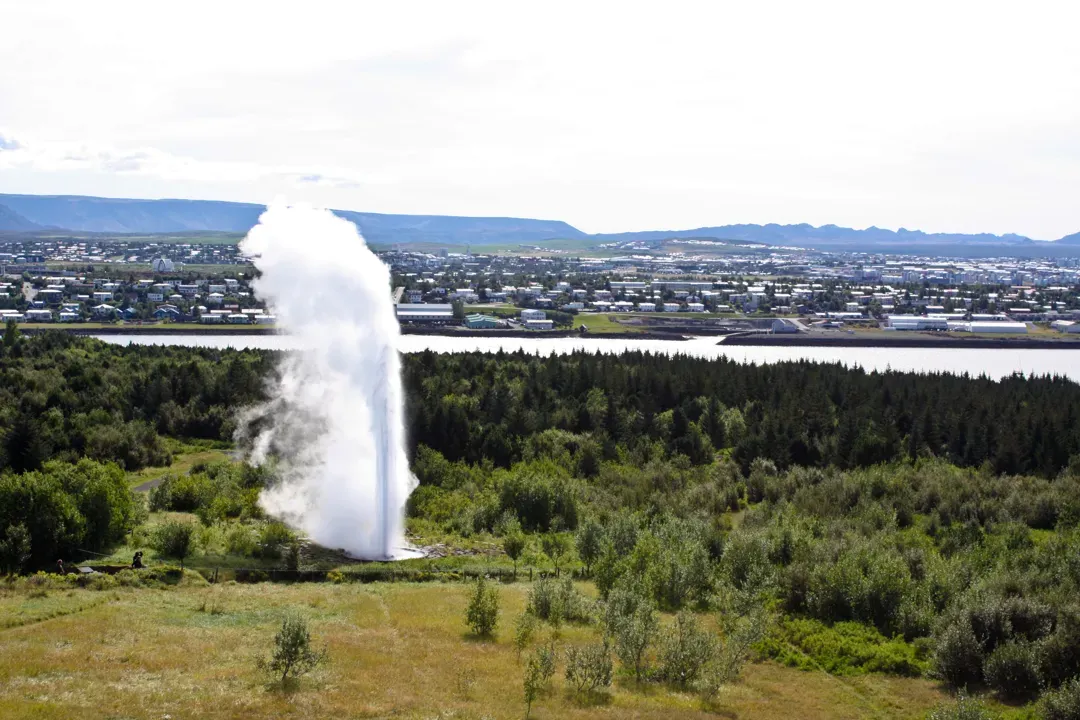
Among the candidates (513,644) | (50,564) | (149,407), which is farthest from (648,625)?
(149,407)

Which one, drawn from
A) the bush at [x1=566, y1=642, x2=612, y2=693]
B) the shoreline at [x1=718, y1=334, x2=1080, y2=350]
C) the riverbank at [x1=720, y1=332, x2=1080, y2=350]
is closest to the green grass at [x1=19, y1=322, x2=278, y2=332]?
the shoreline at [x1=718, y1=334, x2=1080, y2=350]

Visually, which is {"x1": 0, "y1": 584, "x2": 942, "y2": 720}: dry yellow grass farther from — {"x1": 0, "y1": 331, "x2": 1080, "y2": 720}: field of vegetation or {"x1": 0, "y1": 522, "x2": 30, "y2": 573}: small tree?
→ {"x1": 0, "y1": 522, "x2": 30, "y2": 573}: small tree

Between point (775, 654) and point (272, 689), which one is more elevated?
point (272, 689)

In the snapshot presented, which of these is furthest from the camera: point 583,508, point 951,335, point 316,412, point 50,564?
point 951,335

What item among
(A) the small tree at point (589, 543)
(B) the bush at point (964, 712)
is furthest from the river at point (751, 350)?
(B) the bush at point (964, 712)

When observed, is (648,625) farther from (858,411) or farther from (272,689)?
(858,411)

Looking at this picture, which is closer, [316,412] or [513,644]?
[513,644]

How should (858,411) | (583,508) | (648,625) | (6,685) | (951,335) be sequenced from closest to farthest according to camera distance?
(6,685), (648,625), (583,508), (858,411), (951,335)

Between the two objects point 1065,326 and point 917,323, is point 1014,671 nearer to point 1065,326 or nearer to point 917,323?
point 917,323

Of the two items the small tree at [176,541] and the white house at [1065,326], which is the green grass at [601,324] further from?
the small tree at [176,541]
